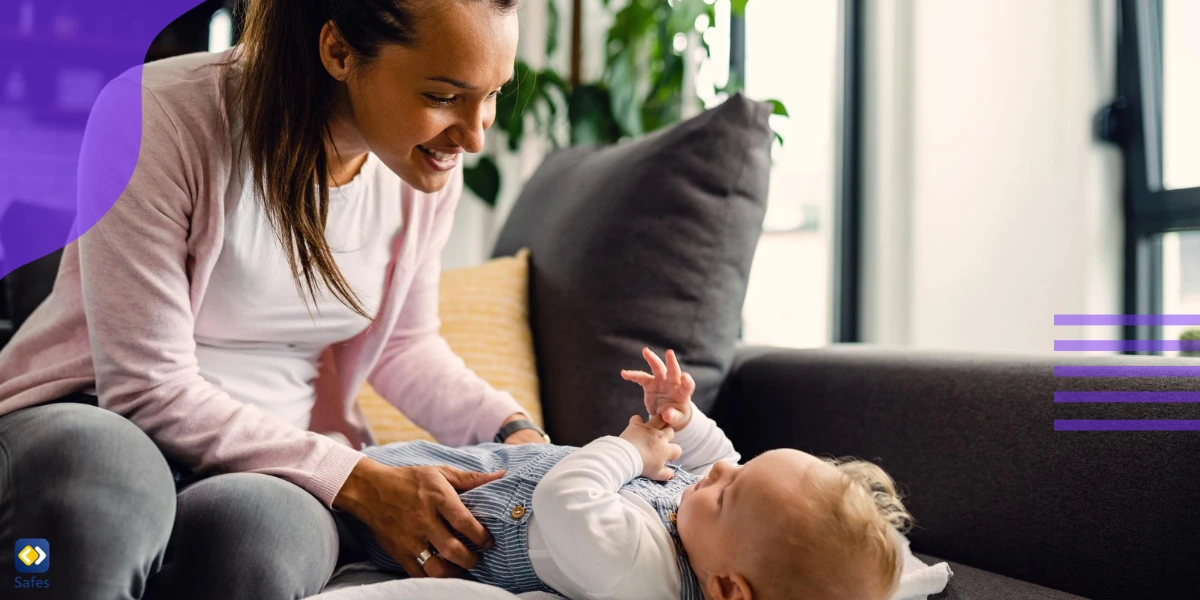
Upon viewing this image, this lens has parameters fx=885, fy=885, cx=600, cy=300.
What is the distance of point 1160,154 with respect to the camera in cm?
211

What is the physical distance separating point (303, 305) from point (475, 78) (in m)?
0.36

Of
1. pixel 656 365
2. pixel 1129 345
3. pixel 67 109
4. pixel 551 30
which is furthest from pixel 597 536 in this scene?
pixel 551 30

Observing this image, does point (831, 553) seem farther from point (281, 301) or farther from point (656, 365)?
point (281, 301)

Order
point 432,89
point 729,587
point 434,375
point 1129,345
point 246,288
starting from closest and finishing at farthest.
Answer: point 729,587 < point 432,89 < point 246,288 < point 434,375 < point 1129,345

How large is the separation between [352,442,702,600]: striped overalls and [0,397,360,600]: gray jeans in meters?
0.14

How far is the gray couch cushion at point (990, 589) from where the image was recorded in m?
0.89

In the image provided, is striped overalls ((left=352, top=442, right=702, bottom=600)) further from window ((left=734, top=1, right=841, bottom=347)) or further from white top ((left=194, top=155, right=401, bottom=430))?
window ((left=734, top=1, right=841, bottom=347))

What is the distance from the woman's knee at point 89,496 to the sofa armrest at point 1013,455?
2.60 ft

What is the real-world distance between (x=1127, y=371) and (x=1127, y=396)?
0.04 meters

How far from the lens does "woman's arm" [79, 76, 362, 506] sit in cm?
88

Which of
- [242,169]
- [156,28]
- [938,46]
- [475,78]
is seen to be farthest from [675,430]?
[938,46]

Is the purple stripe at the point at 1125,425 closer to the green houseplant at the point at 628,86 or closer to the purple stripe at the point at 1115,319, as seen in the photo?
the purple stripe at the point at 1115,319

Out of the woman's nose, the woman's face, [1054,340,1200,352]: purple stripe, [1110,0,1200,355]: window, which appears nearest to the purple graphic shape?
the woman's face

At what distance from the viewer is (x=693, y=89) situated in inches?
103
